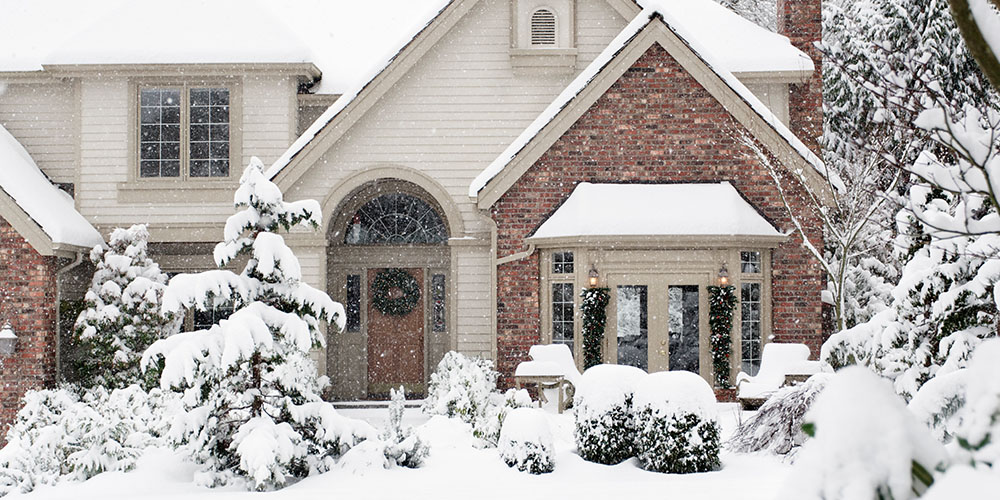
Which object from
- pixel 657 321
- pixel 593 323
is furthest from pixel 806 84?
pixel 593 323

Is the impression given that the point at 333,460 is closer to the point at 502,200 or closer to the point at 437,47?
the point at 502,200

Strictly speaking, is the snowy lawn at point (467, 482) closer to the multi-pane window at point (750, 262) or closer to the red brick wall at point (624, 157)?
the red brick wall at point (624, 157)

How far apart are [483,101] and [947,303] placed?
9.59m

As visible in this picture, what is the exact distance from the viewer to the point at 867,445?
4.77ft

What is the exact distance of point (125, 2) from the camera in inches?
690

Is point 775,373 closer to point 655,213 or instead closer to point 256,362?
point 655,213

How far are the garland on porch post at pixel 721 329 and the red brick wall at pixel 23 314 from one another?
10280 millimetres

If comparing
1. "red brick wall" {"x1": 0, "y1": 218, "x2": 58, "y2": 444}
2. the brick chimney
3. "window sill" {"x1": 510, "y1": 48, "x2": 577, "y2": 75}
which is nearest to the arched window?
"window sill" {"x1": 510, "y1": 48, "x2": 577, "y2": 75}

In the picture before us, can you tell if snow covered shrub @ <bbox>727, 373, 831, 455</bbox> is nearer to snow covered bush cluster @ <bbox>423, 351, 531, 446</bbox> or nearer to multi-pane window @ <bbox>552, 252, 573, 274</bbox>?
snow covered bush cluster @ <bbox>423, 351, 531, 446</bbox>

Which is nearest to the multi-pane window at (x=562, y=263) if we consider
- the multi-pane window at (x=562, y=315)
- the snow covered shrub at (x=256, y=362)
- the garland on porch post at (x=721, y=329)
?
the multi-pane window at (x=562, y=315)

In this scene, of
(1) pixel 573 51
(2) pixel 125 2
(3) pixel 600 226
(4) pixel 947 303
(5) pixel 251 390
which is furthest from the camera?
(2) pixel 125 2

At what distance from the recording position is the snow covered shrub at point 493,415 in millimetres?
9953

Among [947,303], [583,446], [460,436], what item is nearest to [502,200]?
[460,436]

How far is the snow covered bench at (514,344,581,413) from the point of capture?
12172 mm
